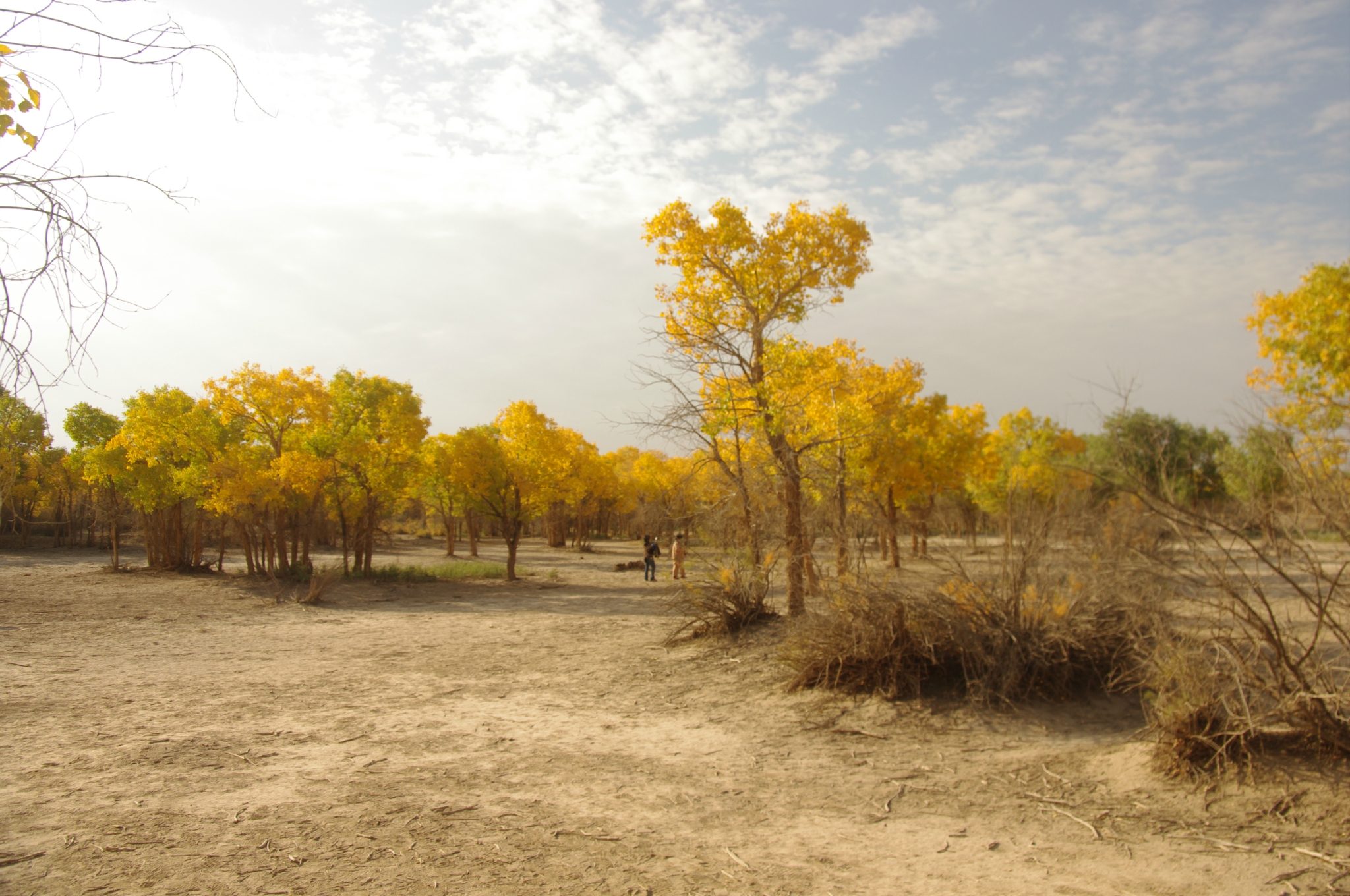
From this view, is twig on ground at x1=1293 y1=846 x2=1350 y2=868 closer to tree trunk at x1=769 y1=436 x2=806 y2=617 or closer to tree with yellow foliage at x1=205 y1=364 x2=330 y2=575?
tree trunk at x1=769 y1=436 x2=806 y2=617

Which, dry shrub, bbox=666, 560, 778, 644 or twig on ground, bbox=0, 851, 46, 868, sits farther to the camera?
dry shrub, bbox=666, 560, 778, 644

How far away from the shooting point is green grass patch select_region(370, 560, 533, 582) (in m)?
23.5

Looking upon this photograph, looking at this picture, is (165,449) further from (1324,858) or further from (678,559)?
(1324,858)

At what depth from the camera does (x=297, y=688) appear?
30.1ft

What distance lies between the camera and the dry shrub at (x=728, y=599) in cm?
1138

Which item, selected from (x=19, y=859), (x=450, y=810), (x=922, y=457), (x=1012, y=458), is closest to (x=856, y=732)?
(x=450, y=810)

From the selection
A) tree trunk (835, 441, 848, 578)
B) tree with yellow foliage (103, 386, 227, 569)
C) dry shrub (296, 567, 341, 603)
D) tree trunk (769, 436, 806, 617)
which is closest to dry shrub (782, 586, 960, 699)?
tree trunk (835, 441, 848, 578)

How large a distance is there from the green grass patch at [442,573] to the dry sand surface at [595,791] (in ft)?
41.9

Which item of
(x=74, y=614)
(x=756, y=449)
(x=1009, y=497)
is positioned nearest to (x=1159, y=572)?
(x=1009, y=497)

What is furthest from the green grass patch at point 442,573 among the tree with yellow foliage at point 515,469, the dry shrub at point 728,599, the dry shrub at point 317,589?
the dry shrub at point 728,599

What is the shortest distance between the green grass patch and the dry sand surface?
12.8 meters

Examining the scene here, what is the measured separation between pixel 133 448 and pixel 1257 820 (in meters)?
26.1

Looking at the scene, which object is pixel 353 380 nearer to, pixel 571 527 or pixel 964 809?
pixel 964 809

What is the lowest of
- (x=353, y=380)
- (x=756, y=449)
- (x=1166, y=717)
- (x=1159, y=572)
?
(x=1166, y=717)
